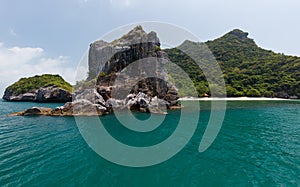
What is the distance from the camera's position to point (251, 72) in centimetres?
9881

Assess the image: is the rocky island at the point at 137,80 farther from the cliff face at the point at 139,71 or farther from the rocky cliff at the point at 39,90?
the rocky cliff at the point at 39,90

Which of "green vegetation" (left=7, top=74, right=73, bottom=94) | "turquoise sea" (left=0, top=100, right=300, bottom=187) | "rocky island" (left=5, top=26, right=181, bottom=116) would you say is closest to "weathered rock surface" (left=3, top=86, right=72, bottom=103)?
"green vegetation" (left=7, top=74, right=73, bottom=94)

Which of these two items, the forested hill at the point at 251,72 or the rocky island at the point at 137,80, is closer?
the rocky island at the point at 137,80

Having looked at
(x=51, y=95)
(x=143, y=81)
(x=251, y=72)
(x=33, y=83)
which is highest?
(x=251, y=72)

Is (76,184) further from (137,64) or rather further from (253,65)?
(253,65)

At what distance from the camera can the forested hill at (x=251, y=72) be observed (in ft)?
265

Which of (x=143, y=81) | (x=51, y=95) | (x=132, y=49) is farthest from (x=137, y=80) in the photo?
(x=51, y=95)

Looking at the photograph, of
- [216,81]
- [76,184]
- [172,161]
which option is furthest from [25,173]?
[216,81]

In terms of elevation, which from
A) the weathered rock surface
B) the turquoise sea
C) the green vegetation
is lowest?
the turquoise sea

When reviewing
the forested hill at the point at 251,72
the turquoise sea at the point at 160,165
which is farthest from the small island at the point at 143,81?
the turquoise sea at the point at 160,165

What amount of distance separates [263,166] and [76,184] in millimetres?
11383

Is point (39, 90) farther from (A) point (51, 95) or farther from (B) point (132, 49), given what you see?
(B) point (132, 49)

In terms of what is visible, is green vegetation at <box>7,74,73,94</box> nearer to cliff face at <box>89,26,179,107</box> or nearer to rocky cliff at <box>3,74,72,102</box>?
rocky cliff at <box>3,74,72,102</box>

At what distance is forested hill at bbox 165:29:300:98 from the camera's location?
80688mm
